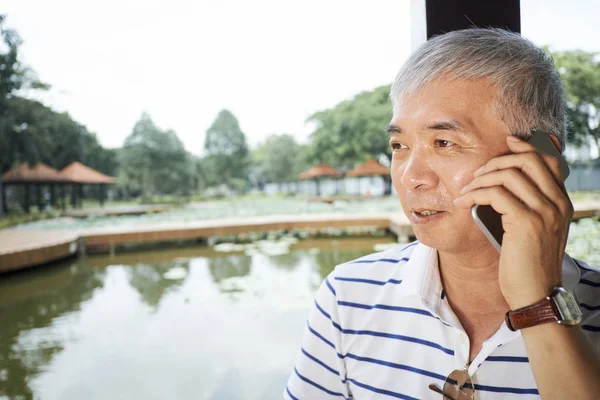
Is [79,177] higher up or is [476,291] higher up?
[79,177]

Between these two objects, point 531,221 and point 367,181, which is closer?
point 531,221

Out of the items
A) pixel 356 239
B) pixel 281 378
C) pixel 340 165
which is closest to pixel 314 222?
pixel 356 239

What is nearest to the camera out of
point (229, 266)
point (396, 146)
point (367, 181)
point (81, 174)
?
point (396, 146)

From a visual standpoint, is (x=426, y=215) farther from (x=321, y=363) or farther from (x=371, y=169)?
(x=371, y=169)

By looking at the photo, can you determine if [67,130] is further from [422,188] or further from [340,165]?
[422,188]

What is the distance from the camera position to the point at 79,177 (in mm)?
13328

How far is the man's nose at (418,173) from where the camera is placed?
0.73 metres

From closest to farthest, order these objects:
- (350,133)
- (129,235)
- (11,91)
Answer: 1. (129,235)
2. (11,91)
3. (350,133)

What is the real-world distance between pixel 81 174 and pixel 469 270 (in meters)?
14.9

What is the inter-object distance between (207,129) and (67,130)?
1016 centimetres

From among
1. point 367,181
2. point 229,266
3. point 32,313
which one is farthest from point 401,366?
point 367,181

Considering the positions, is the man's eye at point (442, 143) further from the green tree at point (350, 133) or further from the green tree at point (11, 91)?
the green tree at point (11, 91)

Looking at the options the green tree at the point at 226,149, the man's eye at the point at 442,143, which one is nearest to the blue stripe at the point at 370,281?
the man's eye at the point at 442,143

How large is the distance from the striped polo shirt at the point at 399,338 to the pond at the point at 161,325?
5.83 feet
